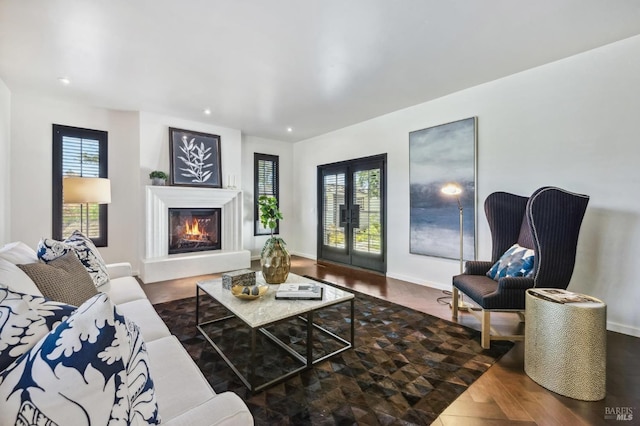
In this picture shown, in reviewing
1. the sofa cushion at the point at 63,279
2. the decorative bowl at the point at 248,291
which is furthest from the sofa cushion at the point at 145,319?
the decorative bowl at the point at 248,291

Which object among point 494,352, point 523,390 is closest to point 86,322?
point 523,390

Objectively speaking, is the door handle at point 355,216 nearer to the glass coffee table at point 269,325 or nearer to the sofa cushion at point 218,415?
the glass coffee table at point 269,325

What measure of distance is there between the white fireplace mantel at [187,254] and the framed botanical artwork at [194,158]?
7.5 inches

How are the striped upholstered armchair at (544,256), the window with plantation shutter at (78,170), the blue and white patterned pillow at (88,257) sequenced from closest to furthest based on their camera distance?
the blue and white patterned pillow at (88,257), the striped upholstered armchair at (544,256), the window with plantation shutter at (78,170)

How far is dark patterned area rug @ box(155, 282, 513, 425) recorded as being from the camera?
1.65 m

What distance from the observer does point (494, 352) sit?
2.30 metres

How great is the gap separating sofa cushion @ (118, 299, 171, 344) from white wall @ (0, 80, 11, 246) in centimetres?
294

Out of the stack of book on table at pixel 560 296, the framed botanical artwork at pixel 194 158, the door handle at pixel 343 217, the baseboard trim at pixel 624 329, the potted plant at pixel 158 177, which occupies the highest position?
the framed botanical artwork at pixel 194 158

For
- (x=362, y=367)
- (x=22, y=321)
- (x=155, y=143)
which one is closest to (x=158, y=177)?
(x=155, y=143)

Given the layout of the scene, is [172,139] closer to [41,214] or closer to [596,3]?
[41,214]

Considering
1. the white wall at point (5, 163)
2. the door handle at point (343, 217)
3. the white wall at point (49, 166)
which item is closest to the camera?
the white wall at point (5, 163)

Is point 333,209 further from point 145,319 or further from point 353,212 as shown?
point 145,319

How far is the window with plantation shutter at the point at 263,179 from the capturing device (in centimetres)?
609

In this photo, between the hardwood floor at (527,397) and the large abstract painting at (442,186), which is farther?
the large abstract painting at (442,186)
